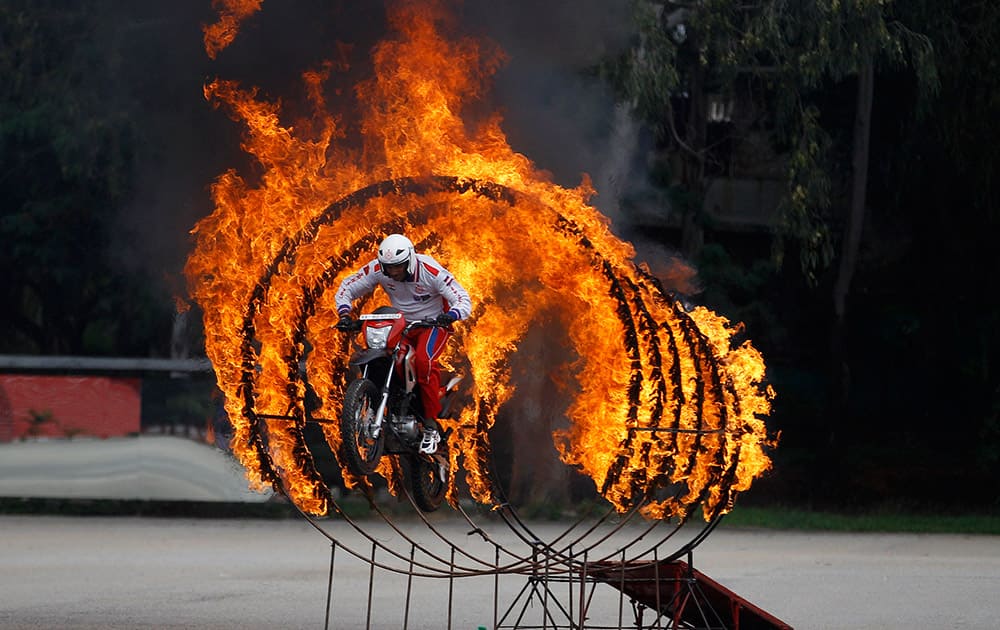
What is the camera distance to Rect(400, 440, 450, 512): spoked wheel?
Result: 10.7 metres

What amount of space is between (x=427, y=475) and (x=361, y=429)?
1.22 metres

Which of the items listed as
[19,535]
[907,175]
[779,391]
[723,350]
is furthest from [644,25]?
[779,391]

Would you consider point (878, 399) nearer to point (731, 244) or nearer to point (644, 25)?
point (731, 244)

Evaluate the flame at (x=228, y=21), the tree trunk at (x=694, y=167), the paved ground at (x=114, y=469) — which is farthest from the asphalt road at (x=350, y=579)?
the tree trunk at (x=694, y=167)

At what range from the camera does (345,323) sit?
10.0 m

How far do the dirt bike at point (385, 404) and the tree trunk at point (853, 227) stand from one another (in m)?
13.1

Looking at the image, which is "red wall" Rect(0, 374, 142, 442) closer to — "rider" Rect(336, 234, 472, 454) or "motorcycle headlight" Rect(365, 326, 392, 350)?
"rider" Rect(336, 234, 472, 454)

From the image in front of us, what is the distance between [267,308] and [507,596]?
4481 millimetres

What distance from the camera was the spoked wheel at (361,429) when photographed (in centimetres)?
952

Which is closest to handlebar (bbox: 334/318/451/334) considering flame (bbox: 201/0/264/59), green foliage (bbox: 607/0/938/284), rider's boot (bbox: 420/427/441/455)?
rider's boot (bbox: 420/427/441/455)

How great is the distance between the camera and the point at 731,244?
28.2 meters

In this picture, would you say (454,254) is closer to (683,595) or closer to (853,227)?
(683,595)

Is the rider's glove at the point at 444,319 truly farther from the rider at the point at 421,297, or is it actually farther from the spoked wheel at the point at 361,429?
the spoked wheel at the point at 361,429

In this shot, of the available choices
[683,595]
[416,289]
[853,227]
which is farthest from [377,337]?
[853,227]
